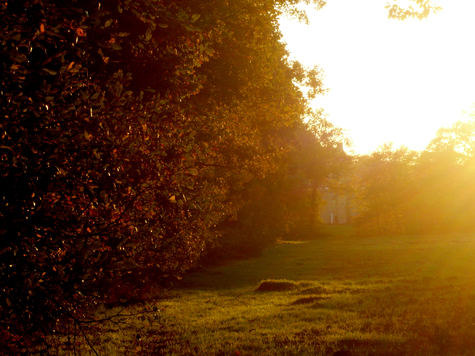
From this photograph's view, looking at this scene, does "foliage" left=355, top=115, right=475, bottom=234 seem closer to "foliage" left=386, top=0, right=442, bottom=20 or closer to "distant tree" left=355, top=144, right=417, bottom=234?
"distant tree" left=355, top=144, right=417, bottom=234

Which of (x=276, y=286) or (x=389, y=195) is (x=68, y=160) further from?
(x=389, y=195)

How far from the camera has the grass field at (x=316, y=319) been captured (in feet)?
28.0

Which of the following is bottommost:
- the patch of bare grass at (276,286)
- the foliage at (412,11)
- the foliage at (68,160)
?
the patch of bare grass at (276,286)

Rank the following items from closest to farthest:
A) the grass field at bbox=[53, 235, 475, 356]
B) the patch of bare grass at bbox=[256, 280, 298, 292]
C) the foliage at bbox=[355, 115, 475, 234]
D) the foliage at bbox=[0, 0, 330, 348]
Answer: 1. the foliage at bbox=[0, 0, 330, 348]
2. the grass field at bbox=[53, 235, 475, 356]
3. the patch of bare grass at bbox=[256, 280, 298, 292]
4. the foliage at bbox=[355, 115, 475, 234]

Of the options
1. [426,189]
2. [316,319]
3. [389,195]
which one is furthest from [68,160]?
[389,195]

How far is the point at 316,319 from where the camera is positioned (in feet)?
37.1

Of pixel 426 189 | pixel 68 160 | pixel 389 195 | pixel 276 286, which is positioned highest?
pixel 426 189

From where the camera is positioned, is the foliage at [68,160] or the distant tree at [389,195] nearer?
the foliage at [68,160]

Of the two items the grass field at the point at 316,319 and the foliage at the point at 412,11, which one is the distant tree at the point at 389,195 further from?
the foliage at the point at 412,11

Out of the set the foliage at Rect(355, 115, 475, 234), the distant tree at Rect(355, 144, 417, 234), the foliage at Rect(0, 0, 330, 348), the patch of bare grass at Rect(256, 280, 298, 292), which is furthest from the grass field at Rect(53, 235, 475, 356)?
the distant tree at Rect(355, 144, 417, 234)

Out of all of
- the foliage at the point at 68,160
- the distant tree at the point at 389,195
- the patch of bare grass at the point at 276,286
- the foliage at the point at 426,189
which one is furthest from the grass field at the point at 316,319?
the distant tree at the point at 389,195

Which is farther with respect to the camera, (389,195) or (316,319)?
(389,195)

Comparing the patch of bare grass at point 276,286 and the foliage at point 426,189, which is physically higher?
the foliage at point 426,189

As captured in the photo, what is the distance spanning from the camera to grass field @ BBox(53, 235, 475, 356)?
8547 millimetres
